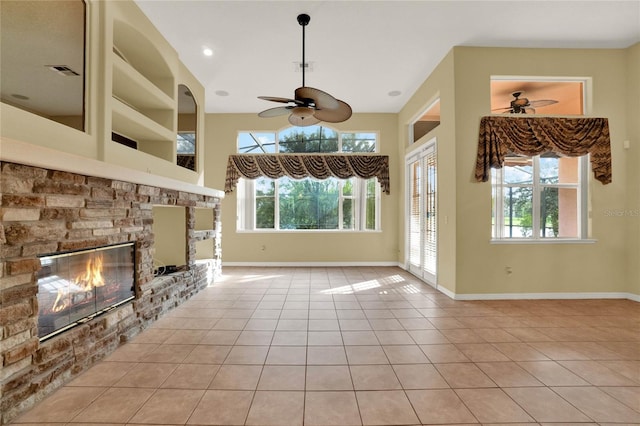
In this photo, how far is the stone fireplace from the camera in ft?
5.56

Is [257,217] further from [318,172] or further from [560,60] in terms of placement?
[560,60]

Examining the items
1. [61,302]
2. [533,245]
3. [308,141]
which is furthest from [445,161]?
[61,302]

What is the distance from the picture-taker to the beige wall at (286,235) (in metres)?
6.38

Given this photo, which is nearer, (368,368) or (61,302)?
(61,302)

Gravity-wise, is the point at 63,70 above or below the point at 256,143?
below

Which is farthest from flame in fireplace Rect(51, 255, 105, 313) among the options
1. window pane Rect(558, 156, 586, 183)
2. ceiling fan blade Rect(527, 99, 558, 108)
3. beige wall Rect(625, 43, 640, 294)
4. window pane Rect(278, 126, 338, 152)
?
beige wall Rect(625, 43, 640, 294)

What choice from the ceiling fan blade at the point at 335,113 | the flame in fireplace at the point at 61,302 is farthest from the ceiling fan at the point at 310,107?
the flame in fireplace at the point at 61,302

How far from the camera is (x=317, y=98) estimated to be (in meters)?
2.87

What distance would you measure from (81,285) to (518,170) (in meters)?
5.22

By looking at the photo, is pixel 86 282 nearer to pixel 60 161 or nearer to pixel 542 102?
pixel 60 161

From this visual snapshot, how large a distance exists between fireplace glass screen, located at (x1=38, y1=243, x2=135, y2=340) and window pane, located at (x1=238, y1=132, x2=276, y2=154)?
3.97m

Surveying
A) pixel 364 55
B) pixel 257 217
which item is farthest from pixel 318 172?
pixel 364 55

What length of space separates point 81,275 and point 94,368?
2.35 feet

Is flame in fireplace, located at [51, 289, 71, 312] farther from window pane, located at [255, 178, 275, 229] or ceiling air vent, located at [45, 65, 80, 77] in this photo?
window pane, located at [255, 178, 275, 229]
